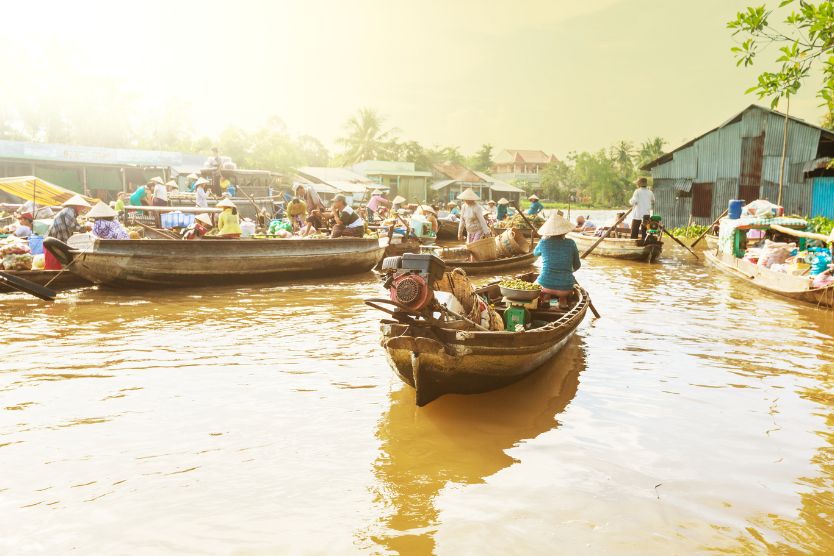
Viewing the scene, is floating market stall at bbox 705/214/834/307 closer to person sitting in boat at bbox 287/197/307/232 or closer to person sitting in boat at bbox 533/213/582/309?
person sitting in boat at bbox 533/213/582/309

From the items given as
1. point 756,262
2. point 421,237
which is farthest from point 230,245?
point 756,262

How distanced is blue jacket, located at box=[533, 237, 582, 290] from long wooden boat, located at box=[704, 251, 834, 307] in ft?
16.6

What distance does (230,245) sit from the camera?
36.9 feet

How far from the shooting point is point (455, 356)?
471cm

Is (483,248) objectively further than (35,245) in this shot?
Yes

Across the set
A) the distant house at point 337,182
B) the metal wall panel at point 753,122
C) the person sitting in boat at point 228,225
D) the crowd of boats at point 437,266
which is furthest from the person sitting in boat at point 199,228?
the metal wall panel at point 753,122

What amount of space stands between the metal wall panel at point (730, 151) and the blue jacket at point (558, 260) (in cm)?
1965

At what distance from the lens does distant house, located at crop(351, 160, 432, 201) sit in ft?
135

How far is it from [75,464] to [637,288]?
11404mm

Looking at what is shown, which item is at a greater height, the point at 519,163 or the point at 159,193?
the point at 519,163

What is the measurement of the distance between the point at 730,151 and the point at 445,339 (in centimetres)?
2314

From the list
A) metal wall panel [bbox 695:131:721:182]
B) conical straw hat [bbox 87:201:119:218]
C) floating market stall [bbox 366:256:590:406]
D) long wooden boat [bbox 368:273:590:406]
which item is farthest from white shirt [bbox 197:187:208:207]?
metal wall panel [bbox 695:131:721:182]

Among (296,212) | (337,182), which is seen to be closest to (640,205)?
(296,212)

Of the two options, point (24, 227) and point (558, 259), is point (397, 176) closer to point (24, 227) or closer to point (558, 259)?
point (24, 227)
